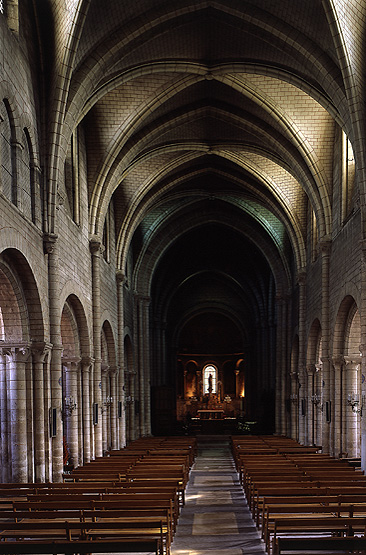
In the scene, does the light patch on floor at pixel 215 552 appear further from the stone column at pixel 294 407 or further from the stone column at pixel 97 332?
the stone column at pixel 294 407

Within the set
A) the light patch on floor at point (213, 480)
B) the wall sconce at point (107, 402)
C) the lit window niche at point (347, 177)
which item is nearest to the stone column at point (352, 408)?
the light patch on floor at point (213, 480)

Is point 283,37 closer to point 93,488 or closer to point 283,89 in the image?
point 283,89

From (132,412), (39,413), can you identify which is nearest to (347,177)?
(39,413)

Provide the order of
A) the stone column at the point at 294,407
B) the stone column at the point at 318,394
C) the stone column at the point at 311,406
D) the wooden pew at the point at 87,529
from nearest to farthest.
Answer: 1. the wooden pew at the point at 87,529
2. the stone column at the point at 318,394
3. the stone column at the point at 311,406
4. the stone column at the point at 294,407

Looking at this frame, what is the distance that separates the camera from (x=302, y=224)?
3177 cm

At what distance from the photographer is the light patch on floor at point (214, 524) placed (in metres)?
13.0

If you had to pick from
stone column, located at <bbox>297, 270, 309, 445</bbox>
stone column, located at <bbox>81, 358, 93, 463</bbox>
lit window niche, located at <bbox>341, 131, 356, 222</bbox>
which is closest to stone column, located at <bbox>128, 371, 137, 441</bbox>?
stone column, located at <bbox>297, 270, 309, 445</bbox>

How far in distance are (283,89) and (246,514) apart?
15570 mm

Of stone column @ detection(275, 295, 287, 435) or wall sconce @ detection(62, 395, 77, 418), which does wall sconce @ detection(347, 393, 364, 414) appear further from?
stone column @ detection(275, 295, 287, 435)

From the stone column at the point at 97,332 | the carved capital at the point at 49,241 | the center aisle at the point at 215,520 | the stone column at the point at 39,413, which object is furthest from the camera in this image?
the stone column at the point at 97,332

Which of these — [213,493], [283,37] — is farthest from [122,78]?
[213,493]

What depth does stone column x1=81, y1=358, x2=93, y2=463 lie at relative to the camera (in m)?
23.2

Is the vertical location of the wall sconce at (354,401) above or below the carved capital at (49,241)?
below

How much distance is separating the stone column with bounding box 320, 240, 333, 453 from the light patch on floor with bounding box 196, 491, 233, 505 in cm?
675
